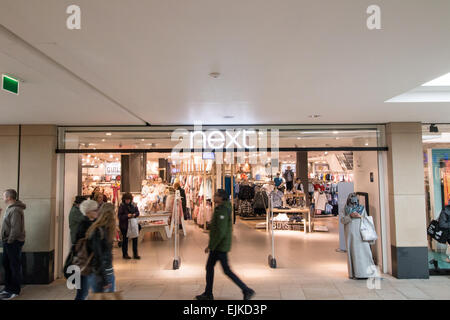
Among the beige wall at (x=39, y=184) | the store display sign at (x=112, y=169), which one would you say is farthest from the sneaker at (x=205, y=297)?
the store display sign at (x=112, y=169)

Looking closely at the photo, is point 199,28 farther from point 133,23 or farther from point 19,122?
point 19,122

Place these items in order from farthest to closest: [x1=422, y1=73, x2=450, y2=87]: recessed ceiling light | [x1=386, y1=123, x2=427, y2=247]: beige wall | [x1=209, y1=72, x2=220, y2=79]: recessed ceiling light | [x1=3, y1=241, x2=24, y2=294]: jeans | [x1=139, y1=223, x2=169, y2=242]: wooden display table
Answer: [x1=139, y1=223, x2=169, y2=242]: wooden display table
[x1=386, y1=123, x2=427, y2=247]: beige wall
[x1=3, y1=241, x2=24, y2=294]: jeans
[x1=422, y1=73, x2=450, y2=87]: recessed ceiling light
[x1=209, y1=72, x2=220, y2=79]: recessed ceiling light

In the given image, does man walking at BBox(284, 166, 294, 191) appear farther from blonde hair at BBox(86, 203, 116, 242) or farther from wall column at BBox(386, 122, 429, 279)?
blonde hair at BBox(86, 203, 116, 242)

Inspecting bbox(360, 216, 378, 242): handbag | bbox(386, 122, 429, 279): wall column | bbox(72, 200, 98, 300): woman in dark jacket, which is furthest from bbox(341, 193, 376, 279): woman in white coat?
bbox(72, 200, 98, 300): woman in dark jacket

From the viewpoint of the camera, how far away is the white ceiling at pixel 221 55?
7.22 feet

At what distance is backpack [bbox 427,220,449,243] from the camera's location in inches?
239

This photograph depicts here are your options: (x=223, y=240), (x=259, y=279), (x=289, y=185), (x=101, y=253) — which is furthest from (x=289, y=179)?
(x=101, y=253)

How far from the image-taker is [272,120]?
6.13 meters

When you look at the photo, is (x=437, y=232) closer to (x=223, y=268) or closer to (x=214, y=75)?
(x=223, y=268)

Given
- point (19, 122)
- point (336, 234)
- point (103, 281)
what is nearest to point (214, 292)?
point (103, 281)

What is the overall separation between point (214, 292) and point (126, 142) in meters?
3.42

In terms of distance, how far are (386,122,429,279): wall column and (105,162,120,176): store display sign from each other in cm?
831

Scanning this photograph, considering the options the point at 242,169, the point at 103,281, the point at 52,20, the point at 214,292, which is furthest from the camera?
the point at 242,169

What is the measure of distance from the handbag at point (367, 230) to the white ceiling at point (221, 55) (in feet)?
6.62
